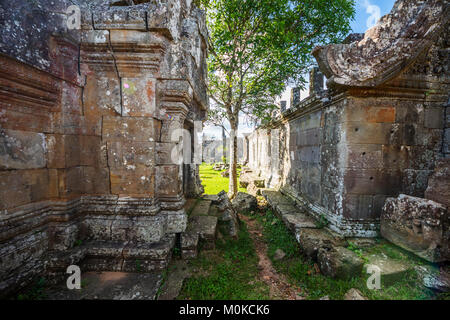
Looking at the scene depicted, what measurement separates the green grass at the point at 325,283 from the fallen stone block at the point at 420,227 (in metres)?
0.26

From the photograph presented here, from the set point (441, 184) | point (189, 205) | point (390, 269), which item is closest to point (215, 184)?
point (189, 205)

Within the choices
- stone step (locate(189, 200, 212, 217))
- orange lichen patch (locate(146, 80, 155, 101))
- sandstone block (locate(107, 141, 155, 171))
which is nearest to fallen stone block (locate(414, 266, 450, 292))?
stone step (locate(189, 200, 212, 217))

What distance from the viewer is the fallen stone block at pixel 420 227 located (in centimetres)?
224

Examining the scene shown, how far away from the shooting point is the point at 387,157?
306cm

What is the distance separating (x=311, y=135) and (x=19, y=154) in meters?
5.11

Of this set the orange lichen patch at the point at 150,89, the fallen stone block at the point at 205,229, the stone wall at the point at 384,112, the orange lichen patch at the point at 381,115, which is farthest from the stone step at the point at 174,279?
the orange lichen patch at the point at 381,115

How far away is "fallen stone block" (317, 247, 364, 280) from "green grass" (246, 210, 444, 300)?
0.07 meters

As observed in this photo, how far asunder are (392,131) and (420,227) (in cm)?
155

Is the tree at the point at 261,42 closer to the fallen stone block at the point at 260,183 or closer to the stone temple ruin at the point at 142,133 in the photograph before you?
the fallen stone block at the point at 260,183

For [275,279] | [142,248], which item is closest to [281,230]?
[275,279]

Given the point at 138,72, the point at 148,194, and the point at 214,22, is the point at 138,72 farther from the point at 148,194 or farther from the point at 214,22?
the point at 214,22

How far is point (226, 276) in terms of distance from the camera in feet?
8.18

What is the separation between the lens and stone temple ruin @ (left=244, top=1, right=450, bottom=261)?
249cm
